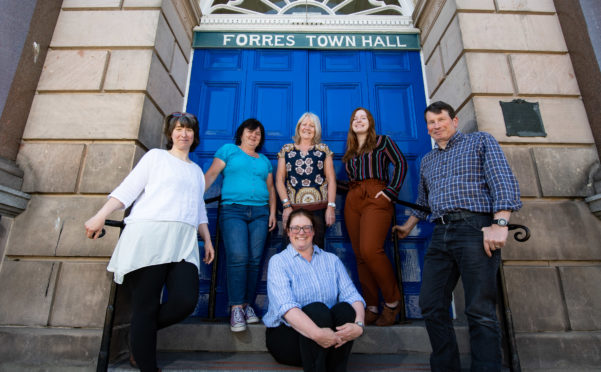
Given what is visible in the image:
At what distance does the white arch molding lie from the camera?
475cm

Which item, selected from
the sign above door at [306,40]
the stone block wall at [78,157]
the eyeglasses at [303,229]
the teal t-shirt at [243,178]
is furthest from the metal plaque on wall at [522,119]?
the stone block wall at [78,157]

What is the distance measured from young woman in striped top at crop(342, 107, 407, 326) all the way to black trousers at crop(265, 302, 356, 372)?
0.77 metres

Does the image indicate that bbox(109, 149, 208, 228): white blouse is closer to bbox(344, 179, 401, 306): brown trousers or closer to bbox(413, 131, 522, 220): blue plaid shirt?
bbox(344, 179, 401, 306): brown trousers

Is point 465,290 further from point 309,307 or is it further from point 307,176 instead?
point 307,176

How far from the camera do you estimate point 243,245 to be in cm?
289

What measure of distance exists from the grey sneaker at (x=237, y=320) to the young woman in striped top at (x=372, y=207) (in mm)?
1098

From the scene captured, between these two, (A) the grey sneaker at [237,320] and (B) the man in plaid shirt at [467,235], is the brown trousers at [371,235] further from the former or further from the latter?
(A) the grey sneaker at [237,320]

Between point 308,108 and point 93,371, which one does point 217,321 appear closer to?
point 93,371

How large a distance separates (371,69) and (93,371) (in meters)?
4.55

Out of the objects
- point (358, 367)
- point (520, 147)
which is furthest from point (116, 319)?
point (520, 147)

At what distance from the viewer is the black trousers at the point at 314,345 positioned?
6.48ft

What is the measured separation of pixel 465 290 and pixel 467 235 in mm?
367

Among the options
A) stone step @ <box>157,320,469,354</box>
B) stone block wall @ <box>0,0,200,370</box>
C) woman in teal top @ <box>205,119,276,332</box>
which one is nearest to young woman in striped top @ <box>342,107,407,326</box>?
stone step @ <box>157,320,469,354</box>

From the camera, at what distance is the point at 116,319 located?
2.65m
